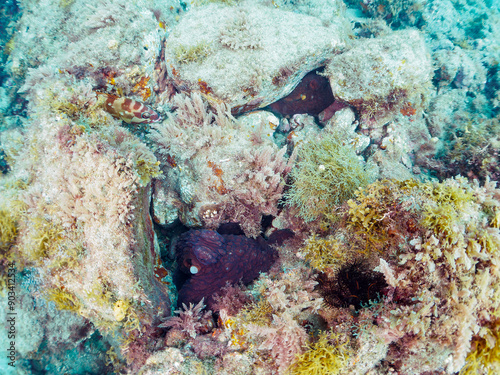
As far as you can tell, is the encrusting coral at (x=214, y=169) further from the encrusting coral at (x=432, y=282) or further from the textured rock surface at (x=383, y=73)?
the textured rock surface at (x=383, y=73)

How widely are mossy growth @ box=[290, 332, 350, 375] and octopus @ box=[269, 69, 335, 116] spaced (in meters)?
4.62

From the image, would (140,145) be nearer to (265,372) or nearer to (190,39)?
(190,39)

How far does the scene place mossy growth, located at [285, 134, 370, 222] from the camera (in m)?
4.14

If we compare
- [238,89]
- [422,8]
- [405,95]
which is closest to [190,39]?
[238,89]

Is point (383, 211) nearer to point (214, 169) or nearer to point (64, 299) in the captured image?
point (214, 169)

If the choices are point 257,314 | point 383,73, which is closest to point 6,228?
point 257,314

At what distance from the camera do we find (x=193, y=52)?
4.72m

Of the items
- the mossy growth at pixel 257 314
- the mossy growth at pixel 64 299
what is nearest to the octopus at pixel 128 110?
→ the mossy growth at pixel 64 299

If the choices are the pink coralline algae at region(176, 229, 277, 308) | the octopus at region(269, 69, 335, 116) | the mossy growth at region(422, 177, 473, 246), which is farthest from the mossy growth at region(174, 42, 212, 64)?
the mossy growth at region(422, 177, 473, 246)

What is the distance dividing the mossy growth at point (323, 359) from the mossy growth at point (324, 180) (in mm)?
1917

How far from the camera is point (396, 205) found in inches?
120

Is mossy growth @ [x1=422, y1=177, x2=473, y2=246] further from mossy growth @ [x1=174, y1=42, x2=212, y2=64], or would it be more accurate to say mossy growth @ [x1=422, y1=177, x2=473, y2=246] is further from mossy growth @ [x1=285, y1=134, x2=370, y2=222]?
mossy growth @ [x1=174, y1=42, x2=212, y2=64]

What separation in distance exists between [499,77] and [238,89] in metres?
7.85

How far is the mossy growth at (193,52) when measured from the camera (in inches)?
186
